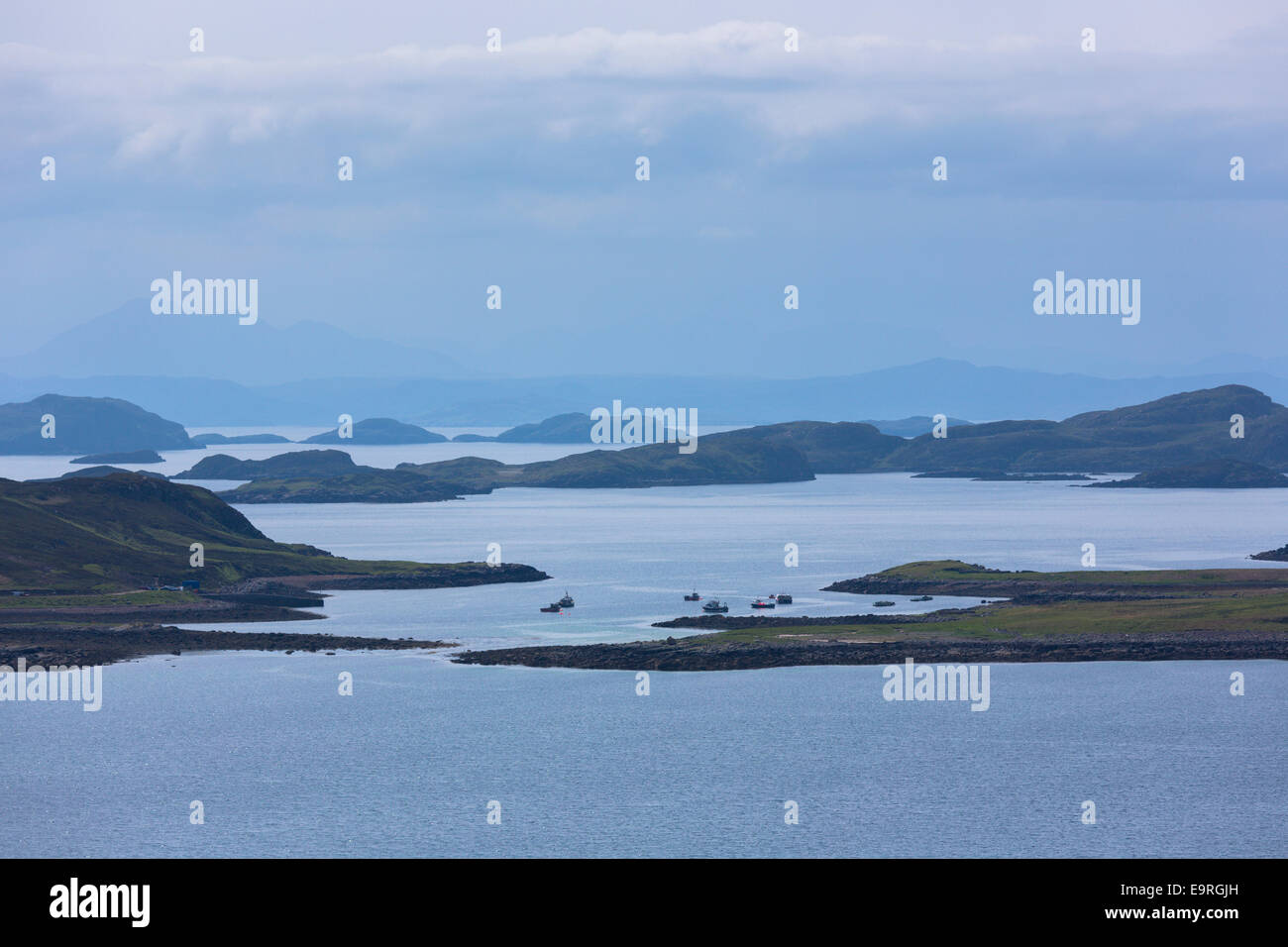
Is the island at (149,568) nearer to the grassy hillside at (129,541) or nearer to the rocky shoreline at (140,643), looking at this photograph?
the grassy hillside at (129,541)

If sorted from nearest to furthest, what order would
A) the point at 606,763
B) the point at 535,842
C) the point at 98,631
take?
the point at 535,842, the point at 606,763, the point at 98,631

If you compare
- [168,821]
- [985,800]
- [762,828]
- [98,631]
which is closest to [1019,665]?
[985,800]

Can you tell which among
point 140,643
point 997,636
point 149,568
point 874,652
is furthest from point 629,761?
point 149,568

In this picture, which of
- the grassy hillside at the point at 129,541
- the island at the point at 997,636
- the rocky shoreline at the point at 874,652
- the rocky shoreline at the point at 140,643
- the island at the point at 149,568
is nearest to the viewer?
the rocky shoreline at the point at 874,652

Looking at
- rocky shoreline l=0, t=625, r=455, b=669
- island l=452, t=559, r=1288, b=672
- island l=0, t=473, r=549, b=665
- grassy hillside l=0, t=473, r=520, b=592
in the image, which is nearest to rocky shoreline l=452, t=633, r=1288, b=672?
island l=452, t=559, r=1288, b=672

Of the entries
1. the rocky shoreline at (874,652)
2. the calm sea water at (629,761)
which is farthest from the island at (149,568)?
the rocky shoreline at (874,652)

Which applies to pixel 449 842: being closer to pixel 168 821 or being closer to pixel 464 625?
pixel 168 821

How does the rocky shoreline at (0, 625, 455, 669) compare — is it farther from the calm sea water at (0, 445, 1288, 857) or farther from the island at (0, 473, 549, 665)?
the calm sea water at (0, 445, 1288, 857)

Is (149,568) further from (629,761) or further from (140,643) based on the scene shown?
(629,761)
